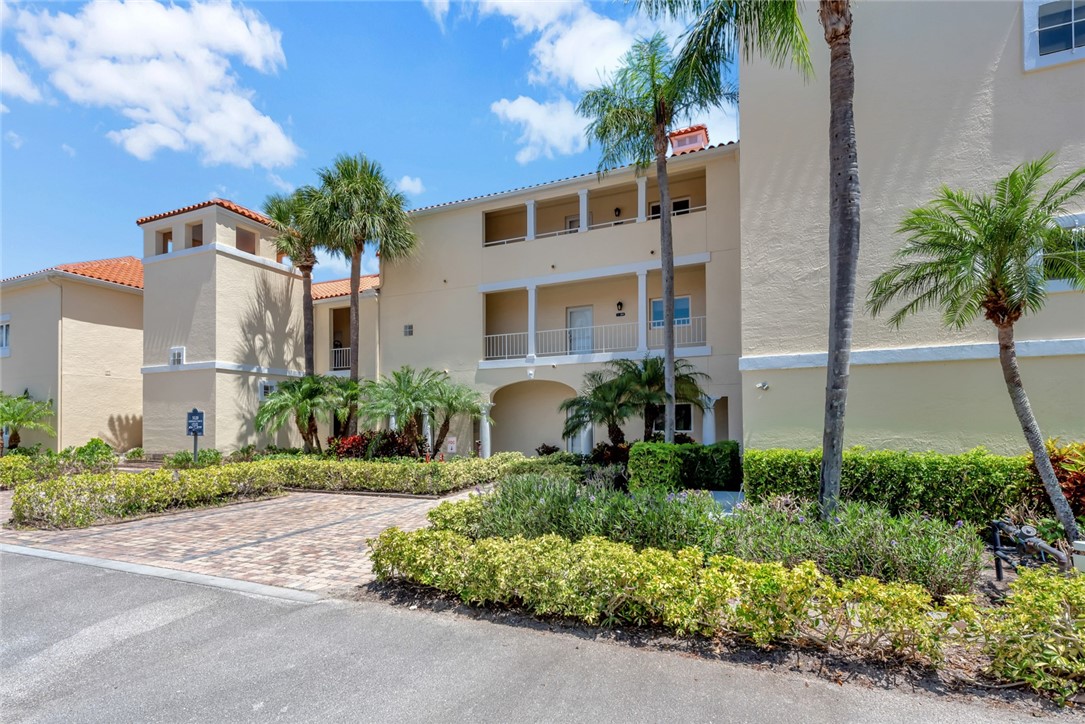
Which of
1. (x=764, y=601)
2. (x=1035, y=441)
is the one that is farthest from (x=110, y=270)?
(x=1035, y=441)

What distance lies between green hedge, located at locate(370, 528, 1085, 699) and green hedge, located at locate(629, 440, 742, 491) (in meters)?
6.76

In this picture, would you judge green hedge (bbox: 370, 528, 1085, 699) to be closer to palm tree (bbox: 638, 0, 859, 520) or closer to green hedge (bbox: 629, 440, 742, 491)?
palm tree (bbox: 638, 0, 859, 520)

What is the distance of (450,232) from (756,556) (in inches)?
646

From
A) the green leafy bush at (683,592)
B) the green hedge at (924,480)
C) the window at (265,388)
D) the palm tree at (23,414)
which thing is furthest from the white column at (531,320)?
the palm tree at (23,414)

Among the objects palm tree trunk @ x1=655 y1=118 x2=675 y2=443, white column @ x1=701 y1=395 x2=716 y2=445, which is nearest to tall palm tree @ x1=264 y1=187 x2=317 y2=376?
palm tree trunk @ x1=655 y1=118 x2=675 y2=443

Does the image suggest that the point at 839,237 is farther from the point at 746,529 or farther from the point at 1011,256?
the point at 746,529

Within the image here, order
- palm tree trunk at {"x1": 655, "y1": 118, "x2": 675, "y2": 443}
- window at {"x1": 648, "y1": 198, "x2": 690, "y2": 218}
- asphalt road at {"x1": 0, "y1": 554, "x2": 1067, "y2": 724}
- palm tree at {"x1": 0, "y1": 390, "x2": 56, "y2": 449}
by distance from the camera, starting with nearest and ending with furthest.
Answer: asphalt road at {"x1": 0, "y1": 554, "x2": 1067, "y2": 724}
palm tree trunk at {"x1": 655, "y1": 118, "x2": 675, "y2": 443}
window at {"x1": 648, "y1": 198, "x2": 690, "y2": 218}
palm tree at {"x1": 0, "y1": 390, "x2": 56, "y2": 449}

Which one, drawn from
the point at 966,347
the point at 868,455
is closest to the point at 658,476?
the point at 868,455

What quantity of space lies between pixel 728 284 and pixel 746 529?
1076 cm

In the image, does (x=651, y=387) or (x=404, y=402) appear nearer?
(x=651, y=387)

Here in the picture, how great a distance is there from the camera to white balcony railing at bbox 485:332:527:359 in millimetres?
19719

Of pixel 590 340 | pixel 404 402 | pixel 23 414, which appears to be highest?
pixel 590 340

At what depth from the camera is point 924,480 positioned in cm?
879

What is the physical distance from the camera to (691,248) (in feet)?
53.4
